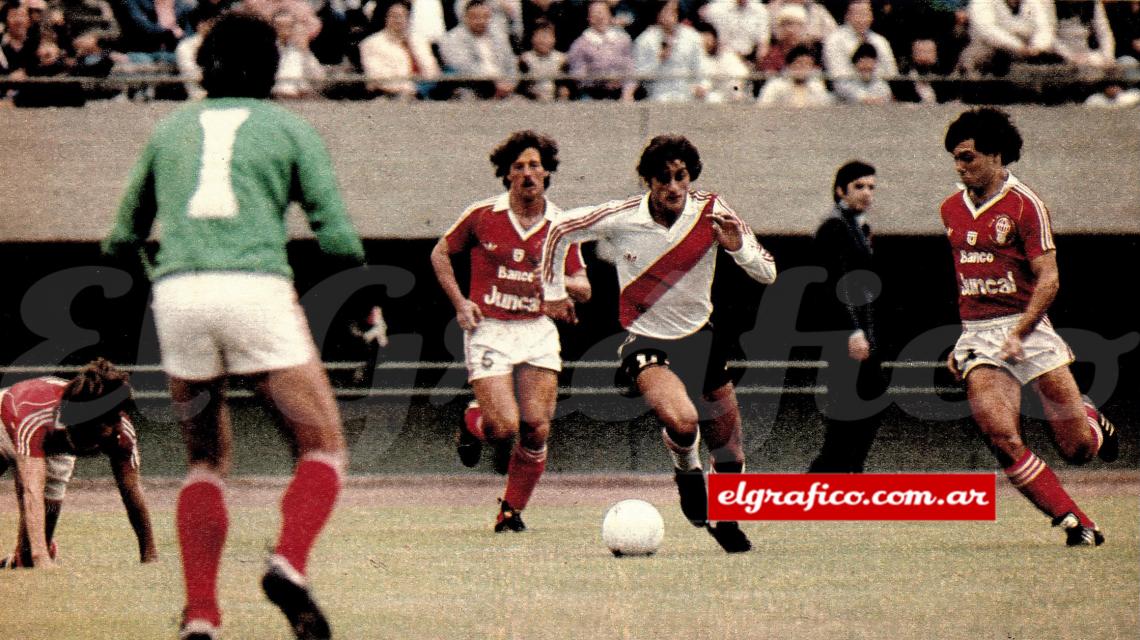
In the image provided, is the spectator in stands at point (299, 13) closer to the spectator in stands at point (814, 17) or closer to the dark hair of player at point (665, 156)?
the spectator in stands at point (814, 17)

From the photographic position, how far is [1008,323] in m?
8.66

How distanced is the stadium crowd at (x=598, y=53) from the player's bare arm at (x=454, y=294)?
460 centimetres

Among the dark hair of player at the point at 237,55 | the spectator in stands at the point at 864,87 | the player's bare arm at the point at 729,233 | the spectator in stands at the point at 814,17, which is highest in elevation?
the dark hair of player at the point at 237,55

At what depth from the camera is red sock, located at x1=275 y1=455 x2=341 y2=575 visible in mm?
4918

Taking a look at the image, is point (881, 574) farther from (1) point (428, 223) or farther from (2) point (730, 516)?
(1) point (428, 223)

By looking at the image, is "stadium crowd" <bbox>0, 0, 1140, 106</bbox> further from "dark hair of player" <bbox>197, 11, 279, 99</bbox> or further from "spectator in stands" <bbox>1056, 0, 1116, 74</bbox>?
"dark hair of player" <bbox>197, 11, 279, 99</bbox>

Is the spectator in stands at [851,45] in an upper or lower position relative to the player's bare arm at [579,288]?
lower

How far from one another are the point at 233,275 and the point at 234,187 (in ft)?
0.88

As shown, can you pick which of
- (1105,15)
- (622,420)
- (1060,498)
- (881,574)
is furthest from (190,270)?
(1105,15)

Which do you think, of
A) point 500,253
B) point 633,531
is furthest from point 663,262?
point 500,253

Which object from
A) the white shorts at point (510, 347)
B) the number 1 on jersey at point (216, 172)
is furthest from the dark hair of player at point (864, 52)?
the number 1 on jersey at point (216, 172)

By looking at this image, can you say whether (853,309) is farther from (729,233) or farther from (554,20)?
(554,20)

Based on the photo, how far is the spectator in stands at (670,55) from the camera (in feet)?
50.1

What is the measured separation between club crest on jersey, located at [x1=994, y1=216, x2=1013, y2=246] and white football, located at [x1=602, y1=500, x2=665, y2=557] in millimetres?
2275
